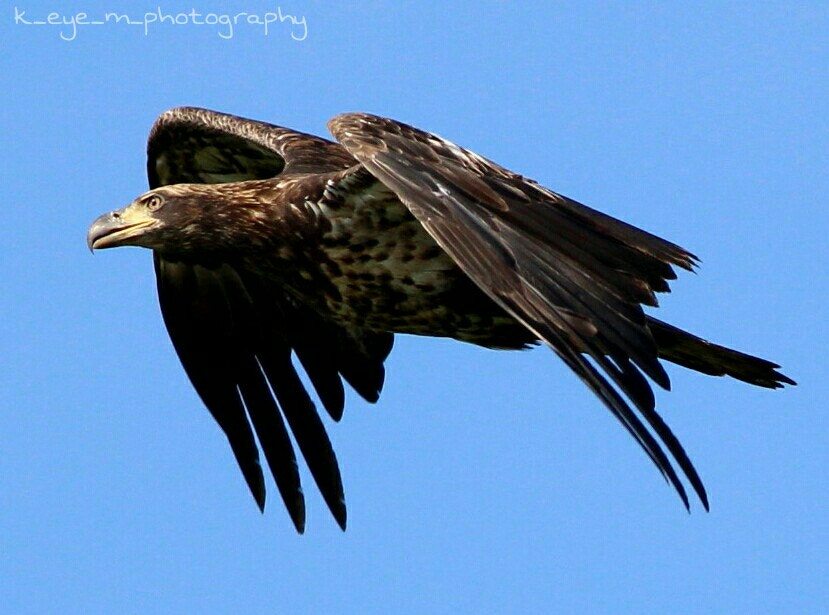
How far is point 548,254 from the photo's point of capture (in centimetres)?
1072

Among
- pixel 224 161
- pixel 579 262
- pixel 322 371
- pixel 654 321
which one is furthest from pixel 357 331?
pixel 579 262

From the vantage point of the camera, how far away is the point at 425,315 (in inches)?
477

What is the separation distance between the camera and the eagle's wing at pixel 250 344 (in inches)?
544

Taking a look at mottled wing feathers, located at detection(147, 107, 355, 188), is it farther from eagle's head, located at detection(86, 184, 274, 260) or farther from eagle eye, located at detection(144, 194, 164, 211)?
eagle eye, located at detection(144, 194, 164, 211)

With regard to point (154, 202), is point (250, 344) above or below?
below

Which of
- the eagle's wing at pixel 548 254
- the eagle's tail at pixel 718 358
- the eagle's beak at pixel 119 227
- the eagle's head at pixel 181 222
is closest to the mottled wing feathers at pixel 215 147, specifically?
the eagle's head at pixel 181 222

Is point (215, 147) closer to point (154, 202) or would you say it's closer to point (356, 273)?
point (154, 202)

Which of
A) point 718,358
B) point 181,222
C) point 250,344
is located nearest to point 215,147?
Result: point 250,344

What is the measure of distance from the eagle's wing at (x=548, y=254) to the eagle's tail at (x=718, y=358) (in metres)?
1.08

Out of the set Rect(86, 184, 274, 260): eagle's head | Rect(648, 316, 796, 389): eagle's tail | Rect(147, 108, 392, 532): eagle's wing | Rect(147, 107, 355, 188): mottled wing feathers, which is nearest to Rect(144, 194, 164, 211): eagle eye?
Rect(86, 184, 274, 260): eagle's head

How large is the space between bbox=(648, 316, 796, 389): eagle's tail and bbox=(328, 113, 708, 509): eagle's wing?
108 centimetres

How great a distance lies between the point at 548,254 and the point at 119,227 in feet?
9.63

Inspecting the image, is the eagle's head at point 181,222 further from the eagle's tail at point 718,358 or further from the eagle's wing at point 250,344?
the eagle's tail at point 718,358

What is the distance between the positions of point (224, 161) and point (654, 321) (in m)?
3.29
